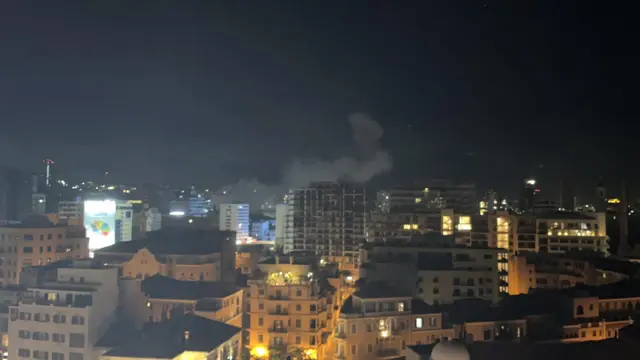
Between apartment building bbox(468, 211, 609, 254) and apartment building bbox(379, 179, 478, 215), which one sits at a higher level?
apartment building bbox(379, 179, 478, 215)

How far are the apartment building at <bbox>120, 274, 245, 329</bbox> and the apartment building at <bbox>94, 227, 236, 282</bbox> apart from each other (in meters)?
1.62

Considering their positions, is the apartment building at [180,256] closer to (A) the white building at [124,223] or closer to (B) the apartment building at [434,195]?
(B) the apartment building at [434,195]

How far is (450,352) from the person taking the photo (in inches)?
194

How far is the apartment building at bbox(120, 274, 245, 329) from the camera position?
11.0 m

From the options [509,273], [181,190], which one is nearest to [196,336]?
[509,273]

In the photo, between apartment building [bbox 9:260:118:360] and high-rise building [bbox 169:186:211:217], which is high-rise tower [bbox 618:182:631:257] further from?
high-rise building [bbox 169:186:211:217]

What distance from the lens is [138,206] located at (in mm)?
38969

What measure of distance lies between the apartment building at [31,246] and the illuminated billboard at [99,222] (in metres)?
7.35

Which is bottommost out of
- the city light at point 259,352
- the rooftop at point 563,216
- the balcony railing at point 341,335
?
the city light at point 259,352

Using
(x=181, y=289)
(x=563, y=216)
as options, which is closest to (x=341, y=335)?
(x=181, y=289)

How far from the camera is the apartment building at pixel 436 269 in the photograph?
13.5m

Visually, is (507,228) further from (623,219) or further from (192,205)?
(192,205)

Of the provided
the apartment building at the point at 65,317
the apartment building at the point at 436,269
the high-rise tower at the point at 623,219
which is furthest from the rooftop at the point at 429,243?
the high-rise tower at the point at 623,219

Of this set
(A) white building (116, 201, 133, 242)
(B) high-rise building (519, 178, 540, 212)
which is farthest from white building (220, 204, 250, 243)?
(B) high-rise building (519, 178, 540, 212)
